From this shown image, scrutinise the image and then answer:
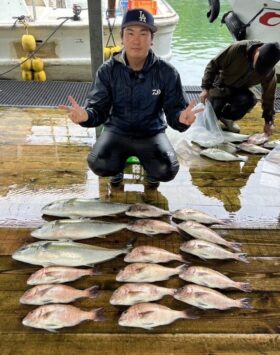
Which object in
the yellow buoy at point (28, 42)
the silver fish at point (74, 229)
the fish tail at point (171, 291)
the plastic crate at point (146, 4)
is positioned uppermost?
the plastic crate at point (146, 4)

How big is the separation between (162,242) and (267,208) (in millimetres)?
880

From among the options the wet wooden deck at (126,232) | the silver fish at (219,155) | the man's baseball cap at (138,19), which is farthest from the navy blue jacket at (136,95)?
the silver fish at (219,155)

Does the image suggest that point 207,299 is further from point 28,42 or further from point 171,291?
point 28,42

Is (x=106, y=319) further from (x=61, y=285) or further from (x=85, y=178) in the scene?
(x=85, y=178)

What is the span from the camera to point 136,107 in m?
2.77

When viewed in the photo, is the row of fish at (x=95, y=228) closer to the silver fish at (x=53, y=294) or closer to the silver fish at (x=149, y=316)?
the silver fish at (x=53, y=294)

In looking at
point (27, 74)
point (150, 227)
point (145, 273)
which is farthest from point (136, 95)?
point (27, 74)

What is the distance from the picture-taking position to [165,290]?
1932 millimetres

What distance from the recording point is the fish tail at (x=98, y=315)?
177cm

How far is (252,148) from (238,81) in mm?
713

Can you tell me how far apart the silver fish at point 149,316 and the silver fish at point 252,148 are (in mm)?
2129

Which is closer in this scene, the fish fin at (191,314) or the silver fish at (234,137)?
the fish fin at (191,314)

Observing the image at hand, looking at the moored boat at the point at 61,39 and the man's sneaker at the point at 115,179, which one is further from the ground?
the moored boat at the point at 61,39

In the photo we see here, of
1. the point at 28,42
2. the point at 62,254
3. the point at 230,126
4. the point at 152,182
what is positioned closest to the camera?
the point at 62,254
